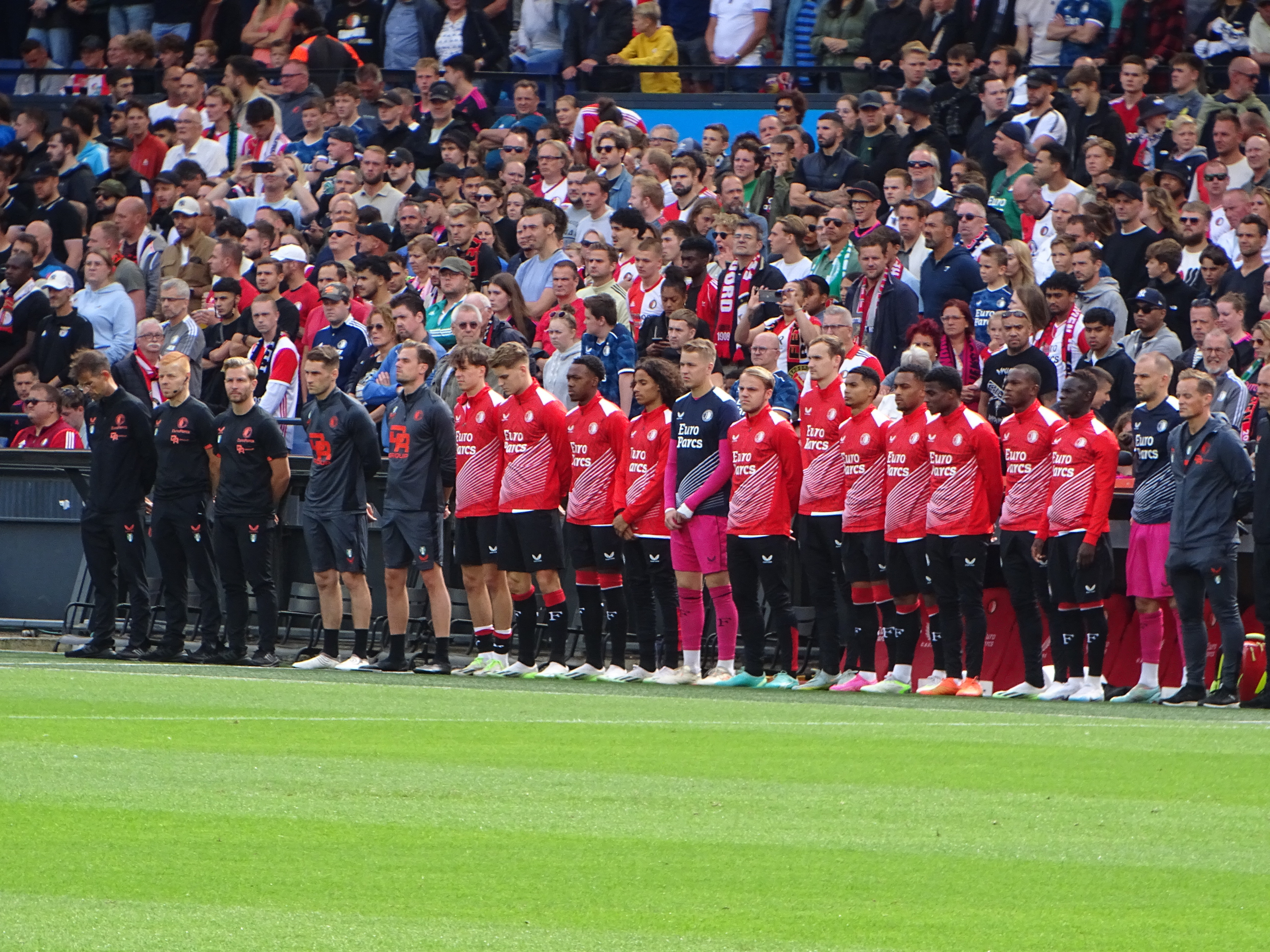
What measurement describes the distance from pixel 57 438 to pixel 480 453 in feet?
16.7

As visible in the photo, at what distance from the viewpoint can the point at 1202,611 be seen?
13.7 metres

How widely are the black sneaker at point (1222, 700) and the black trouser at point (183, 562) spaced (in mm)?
7805

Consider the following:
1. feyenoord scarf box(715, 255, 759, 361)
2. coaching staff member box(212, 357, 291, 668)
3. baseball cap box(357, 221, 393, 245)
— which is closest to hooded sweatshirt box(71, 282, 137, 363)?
baseball cap box(357, 221, 393, 245)

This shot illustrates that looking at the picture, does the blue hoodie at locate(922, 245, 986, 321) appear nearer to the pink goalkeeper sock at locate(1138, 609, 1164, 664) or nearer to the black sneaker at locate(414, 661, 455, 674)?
the pink goalkeeper sock at locate(1138, 609, 1164, 664)

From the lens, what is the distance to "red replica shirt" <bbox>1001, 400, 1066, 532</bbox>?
46.8 ft

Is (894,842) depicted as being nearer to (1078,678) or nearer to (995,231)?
(1078,678)

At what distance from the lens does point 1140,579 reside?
46.4ft

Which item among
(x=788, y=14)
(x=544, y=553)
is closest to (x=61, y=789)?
(x=544, y=553)

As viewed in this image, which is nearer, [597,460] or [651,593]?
[597,460]

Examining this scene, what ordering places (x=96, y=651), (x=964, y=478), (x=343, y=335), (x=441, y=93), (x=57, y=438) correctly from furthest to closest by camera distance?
1. (x=441, y=93)
2. (x=57, y=438)
3. (x=343, y=335)
4. (x=96, y=651)
5. (x=964, y=478)

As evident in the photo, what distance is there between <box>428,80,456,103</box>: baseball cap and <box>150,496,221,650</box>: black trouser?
26.6 ft

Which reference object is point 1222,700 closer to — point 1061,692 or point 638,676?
point 1061,692

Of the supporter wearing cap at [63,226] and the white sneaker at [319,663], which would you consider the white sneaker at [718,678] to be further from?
the supporter wearing cap at [63,226]

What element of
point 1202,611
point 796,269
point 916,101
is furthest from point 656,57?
point 1202,611
